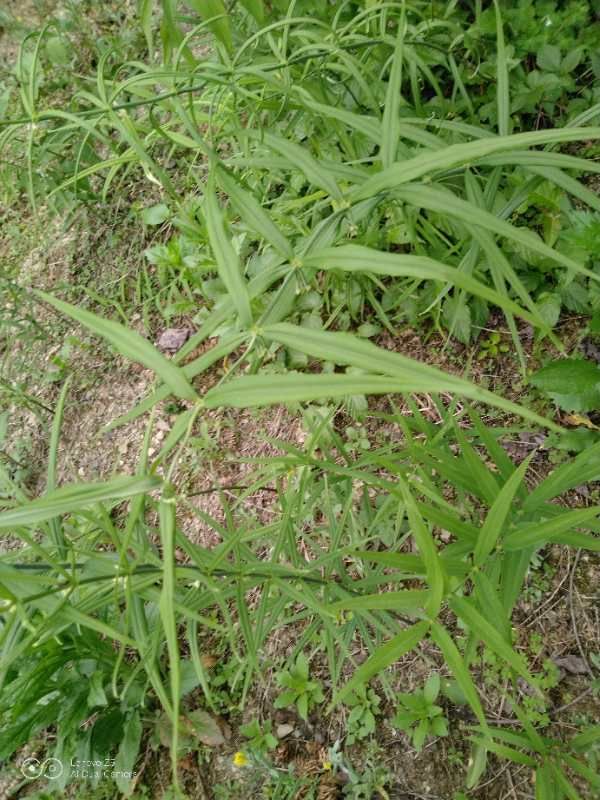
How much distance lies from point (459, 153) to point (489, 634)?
22.8 inches

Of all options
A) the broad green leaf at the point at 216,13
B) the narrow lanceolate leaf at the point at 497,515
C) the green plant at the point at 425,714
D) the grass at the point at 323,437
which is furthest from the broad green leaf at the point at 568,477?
the broad green leaf at the point at 216,13

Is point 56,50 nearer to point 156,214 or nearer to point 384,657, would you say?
point 156,214

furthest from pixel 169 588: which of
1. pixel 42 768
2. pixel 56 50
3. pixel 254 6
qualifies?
pixel 56 50

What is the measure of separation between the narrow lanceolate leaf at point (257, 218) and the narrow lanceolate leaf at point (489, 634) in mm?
501

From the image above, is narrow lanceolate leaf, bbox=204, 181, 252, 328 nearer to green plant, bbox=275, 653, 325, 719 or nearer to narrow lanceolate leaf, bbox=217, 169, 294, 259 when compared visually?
narrow lanceolate leaf, bbox=217, 169, 294, 259

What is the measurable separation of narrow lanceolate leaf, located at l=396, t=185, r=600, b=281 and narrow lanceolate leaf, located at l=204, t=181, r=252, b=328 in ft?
0.84

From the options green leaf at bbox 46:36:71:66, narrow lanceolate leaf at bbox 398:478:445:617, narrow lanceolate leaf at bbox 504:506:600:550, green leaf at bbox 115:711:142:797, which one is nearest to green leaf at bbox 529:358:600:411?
narrow lanceolate leaf at bbox 504:506:600:550

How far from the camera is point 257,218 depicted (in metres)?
0.79

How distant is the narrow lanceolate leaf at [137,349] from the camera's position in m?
0.60

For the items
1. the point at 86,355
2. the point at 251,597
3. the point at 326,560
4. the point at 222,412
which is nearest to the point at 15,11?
the point at 86,355

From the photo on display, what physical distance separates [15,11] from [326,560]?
3.63 metres

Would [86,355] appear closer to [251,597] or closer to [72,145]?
[72,145]

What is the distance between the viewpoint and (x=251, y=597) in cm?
176

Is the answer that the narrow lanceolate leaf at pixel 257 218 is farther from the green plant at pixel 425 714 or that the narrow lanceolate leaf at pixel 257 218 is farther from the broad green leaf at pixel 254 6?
the green plant at pixel 425 714
